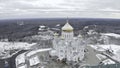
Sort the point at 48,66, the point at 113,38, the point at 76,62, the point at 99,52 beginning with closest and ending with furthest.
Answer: the point at 48,66
the point at 76,62
the point at 99,52
the point at 113,38

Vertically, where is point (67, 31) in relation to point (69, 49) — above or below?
above

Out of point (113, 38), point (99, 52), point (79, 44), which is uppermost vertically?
point (79, 44)

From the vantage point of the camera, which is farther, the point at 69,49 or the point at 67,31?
the point at 67,31

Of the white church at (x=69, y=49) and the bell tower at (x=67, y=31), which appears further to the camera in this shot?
the bell tower at (x=67, y=31)

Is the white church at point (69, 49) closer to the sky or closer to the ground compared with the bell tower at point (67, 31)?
closer to the ground

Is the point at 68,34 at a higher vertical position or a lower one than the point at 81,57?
higher

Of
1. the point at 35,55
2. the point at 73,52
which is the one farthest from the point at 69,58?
the point at 35,55

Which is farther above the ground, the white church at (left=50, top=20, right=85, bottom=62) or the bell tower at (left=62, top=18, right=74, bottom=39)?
the bell tower at (left=62, top=18, right=74, bottom=39)

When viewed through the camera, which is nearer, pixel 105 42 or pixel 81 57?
pixel 81 57

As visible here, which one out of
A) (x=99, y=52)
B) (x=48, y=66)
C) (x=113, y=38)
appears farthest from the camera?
(x=113, y=38)

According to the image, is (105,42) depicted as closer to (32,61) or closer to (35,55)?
(35,55)

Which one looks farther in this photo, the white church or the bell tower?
the bell tower
